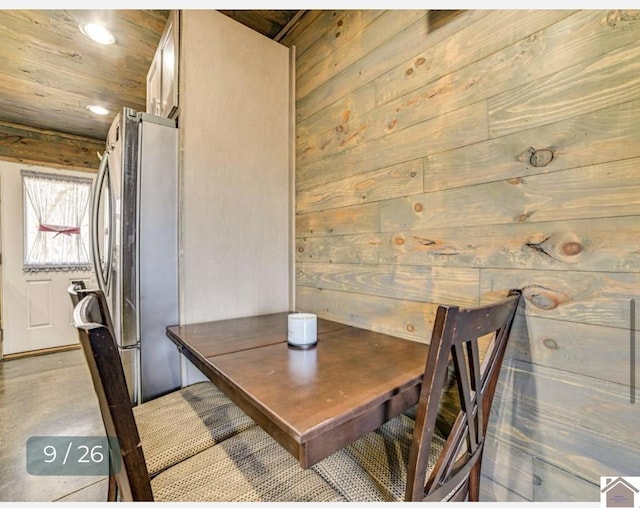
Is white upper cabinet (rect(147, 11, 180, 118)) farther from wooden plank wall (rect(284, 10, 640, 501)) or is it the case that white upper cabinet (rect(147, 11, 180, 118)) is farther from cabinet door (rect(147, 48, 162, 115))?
wooden plank wall (rect(284, 10, 640, 501))

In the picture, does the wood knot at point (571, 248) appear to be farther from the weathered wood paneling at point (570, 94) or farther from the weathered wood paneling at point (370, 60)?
the weathered wood paneling at point (370, 60)

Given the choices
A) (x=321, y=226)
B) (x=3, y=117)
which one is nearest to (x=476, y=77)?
(x=321, y=226)

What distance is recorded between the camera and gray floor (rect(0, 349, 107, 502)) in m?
1.47

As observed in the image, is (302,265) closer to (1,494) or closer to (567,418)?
(567,418)

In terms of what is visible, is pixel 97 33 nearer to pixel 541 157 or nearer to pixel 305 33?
pixel 305 33

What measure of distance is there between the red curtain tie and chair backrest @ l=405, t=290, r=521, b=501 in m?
4.40

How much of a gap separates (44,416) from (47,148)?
118 inches

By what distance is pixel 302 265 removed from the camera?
189 centimetres

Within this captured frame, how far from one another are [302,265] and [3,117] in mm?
3712

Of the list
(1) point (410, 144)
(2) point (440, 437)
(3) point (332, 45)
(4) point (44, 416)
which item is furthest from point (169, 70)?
(4) point (44, 416)

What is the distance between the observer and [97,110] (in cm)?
305

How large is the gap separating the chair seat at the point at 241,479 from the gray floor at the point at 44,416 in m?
1.01

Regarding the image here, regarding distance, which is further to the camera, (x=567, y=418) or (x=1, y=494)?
(x=1, y=494)

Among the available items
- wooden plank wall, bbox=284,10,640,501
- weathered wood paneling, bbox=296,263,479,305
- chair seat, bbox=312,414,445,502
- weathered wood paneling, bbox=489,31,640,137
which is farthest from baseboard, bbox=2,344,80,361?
Answer: weathered wood paneling, bbox=489,31,640,137
